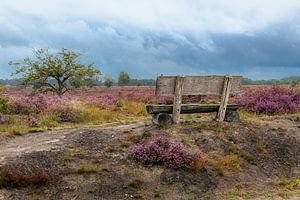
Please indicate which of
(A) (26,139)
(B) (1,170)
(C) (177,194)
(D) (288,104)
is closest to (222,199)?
(C) (177,194)

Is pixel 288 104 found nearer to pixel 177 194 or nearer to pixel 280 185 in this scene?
pixel 280 185

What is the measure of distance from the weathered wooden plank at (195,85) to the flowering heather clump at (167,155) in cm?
224

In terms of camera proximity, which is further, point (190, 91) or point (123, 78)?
point (123, 78)

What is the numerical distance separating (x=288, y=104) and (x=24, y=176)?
48.2 ft

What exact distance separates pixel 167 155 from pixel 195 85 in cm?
344

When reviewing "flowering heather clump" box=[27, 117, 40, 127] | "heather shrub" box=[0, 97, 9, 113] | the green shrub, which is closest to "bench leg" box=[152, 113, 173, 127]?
the green shrub

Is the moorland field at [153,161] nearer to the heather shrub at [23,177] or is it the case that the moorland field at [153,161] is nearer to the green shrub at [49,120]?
the heather shrub at [23,177]

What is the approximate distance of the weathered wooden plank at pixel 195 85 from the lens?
11.5 meters

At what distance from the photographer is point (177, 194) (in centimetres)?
812

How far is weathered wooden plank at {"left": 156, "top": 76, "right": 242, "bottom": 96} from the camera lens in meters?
11.5

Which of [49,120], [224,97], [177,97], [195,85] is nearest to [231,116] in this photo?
Answer: [224,97]

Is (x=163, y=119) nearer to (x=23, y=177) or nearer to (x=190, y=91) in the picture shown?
(x=190, y=91)

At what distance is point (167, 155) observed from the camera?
365 inches

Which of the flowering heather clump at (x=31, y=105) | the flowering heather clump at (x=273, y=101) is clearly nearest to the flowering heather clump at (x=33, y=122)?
the flowering heather clump at (x=31, y=105)
